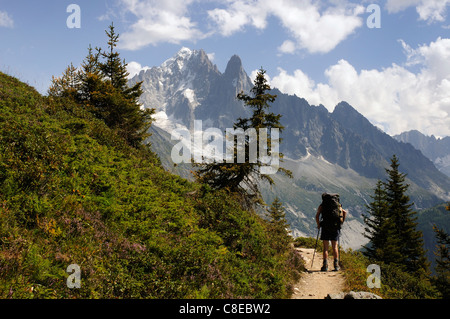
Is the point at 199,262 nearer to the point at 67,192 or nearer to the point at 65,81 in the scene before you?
the point at 67,192

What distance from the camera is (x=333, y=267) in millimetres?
11422

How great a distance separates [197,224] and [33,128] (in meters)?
7.23

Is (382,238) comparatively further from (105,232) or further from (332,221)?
(105,232)

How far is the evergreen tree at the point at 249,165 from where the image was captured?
16.5m

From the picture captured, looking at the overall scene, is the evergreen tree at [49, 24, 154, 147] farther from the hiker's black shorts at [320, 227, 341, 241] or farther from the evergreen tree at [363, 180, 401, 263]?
the evergreen tree at [363, 180, 401, 263]

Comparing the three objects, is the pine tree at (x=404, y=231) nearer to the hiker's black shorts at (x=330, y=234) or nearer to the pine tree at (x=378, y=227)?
the pine tree at (x=378, y=227)

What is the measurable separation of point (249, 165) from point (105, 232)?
10.8 m

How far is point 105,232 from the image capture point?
697 cm

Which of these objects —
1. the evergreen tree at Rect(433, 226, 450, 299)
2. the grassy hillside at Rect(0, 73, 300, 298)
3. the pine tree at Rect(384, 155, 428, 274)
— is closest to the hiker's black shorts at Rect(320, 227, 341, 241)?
the grassy hillside at Rect(0, 73, 300, 298)

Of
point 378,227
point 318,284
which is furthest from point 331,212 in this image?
point 378,227

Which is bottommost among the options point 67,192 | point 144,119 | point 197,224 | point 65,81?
point 197,224

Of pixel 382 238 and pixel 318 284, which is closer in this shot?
pixel 318 284
